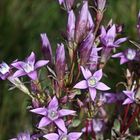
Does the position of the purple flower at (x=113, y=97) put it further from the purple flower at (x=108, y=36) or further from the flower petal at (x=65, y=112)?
the flower petal at (x=65, y=112)

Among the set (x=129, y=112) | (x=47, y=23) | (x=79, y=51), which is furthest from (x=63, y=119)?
(x=47, y=23)

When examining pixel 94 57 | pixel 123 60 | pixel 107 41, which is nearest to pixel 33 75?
pixel 94 57

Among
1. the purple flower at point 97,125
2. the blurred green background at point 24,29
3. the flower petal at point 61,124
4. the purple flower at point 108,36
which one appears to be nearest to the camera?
the flower petal at point 61,124

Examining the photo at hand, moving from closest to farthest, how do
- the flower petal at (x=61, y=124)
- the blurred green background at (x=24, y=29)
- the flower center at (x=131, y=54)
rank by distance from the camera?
the flower petal at (x=61, y=124)
the flower center at (x=131, y=54)
the blurred green background at (x=24, y=29)

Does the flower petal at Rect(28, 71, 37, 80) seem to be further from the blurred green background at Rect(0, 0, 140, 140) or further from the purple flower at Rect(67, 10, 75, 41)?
the blurred green background at Rect(0, 0, 140, 140)

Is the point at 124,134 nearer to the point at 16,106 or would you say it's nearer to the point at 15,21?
the point at 16,106

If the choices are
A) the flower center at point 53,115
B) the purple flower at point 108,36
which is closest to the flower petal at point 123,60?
the purple flower at point 108,36
